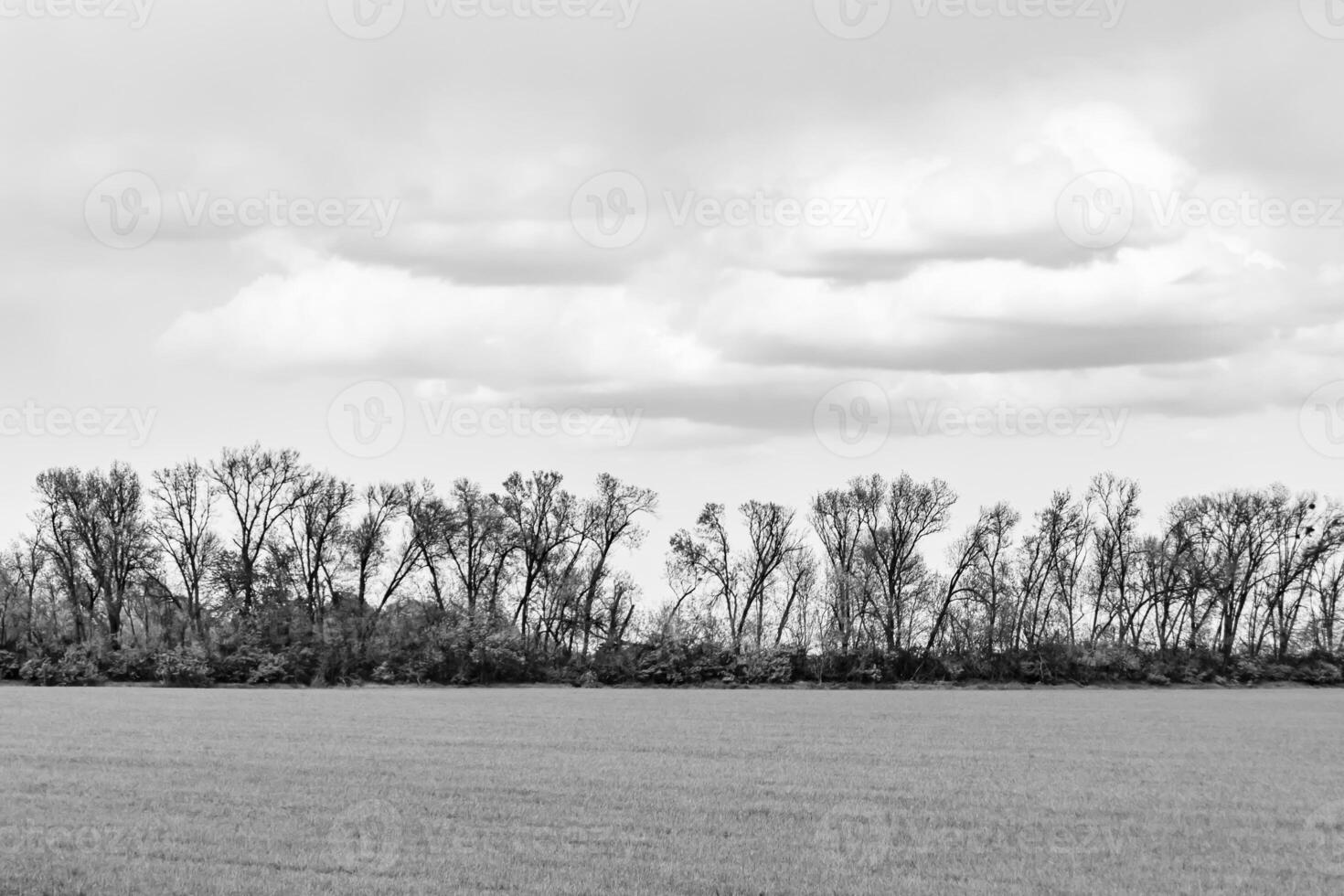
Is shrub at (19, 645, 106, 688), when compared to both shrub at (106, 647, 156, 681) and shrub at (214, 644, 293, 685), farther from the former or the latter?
shrub at (214, 644, 293, 685)

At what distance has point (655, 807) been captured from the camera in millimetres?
21844

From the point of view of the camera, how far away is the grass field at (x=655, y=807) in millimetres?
16484

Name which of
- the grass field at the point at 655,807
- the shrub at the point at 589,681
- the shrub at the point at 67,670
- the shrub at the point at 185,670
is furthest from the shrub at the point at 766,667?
the shrub at the point at 67,670

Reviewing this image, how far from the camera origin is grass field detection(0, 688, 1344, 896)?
54.1 feet

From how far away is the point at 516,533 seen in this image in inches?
3590

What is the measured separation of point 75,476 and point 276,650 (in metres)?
22.6

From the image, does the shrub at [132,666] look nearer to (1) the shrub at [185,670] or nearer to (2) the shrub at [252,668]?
(1) the shrub at [185,670]

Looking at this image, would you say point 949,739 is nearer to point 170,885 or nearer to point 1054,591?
point 170,885

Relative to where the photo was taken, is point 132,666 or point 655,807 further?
point 132,666

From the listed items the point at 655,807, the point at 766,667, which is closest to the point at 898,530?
the point at 766,667

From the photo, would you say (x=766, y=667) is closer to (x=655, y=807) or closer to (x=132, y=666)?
(x=132, y=666)

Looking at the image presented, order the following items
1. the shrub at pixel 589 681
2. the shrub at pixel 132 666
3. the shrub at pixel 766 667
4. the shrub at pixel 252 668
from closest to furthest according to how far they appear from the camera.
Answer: the shrub at pixel 252 668, the shrub at pixel 132 666, the shrub at pixel 589 681, the shrub at pixel 766 667

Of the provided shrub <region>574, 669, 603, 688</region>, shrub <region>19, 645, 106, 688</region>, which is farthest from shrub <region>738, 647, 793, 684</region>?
shrub <region>19, 645, 106, 688</region>

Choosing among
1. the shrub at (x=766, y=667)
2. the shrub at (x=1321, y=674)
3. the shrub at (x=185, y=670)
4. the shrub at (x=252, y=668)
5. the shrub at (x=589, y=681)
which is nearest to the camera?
the shrub at (x=185, y=670)
